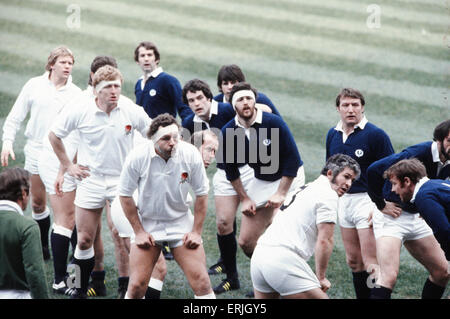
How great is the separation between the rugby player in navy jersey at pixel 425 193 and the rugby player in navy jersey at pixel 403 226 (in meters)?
0.32

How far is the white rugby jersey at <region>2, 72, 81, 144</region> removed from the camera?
585 cm

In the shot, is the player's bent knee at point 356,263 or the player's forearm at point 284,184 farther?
the player's forearm at point 284,184

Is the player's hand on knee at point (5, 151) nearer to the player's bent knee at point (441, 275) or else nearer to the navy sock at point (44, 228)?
the navy sock at point (44, 228)

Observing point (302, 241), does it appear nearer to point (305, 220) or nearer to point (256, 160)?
point (305, 220)

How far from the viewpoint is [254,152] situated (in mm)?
5391

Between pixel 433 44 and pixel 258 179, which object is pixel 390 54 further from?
pixel 258 179

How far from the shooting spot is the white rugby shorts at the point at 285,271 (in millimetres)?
4137

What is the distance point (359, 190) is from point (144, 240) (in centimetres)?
164

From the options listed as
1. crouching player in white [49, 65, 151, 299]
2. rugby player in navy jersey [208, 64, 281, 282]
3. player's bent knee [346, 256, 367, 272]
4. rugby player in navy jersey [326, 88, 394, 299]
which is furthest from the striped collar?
player's bent knee [346, 256, 367, 272]

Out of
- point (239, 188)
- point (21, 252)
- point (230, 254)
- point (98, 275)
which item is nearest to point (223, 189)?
point (239, 188)

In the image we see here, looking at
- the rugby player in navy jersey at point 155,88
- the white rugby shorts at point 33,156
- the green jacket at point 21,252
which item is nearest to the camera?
the green jacket at point 21,252

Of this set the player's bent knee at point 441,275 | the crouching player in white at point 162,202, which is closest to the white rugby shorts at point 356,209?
the player's bent knee at point 441,275

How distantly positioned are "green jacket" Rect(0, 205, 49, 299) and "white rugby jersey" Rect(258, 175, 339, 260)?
52.5 inches
